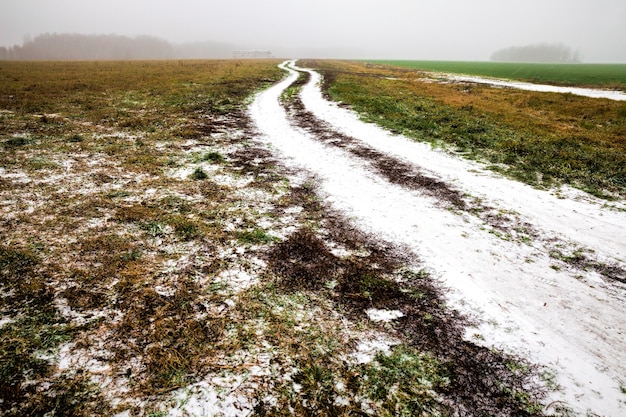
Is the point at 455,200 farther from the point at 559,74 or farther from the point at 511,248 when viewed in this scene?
the point at 559,74

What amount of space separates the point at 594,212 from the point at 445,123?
31.5ft

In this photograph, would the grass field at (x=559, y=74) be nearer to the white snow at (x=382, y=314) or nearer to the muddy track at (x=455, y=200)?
the muddy track at (x=455, y=200)

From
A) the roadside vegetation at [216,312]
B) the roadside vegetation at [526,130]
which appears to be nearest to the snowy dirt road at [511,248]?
the roadside vegetation at [216,312]

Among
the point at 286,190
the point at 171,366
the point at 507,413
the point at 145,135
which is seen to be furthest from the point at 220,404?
the point at 145,135

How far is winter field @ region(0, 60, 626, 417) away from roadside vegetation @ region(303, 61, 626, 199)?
0.22 m

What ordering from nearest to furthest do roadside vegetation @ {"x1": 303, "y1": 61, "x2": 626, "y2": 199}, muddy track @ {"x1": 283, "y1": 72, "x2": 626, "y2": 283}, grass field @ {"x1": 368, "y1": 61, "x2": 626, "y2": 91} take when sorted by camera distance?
muddy track @ {"x1": 283, "y1": 72, "x2": 626, "y2": 283} < roadside vegetation @ {"x1": 303, "y1": 61, "x2": 626, "y2": 199} < grass field @ {"x1": 368, "y1": 61, "x2": 626, "y2": 91}

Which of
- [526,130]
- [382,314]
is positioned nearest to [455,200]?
[382,314]

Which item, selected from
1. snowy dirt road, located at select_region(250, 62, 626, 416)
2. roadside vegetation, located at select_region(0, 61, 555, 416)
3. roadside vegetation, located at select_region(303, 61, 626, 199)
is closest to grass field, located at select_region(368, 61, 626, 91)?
roadside vegetation, located at select_region(303, 61, 626, 199)

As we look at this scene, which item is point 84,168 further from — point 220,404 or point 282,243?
point 220,404

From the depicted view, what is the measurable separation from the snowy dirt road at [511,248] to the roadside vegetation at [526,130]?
1396 mm

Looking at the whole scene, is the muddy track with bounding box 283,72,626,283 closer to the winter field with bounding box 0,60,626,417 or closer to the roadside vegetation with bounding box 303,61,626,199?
the winter field with bounding box 0,60,626,417

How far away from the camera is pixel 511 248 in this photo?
5.75 meters

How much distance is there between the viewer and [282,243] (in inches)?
226

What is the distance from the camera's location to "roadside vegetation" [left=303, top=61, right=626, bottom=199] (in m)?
9.59
